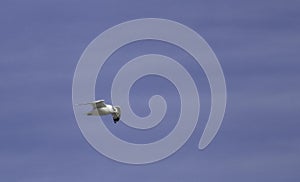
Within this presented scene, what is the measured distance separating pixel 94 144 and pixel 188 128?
451 inches

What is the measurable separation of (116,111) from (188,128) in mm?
13432

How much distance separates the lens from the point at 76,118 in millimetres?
165000

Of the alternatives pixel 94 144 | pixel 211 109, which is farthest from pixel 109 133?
pixel 211 109

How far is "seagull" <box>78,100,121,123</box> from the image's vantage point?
507ft

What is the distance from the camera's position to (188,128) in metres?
168

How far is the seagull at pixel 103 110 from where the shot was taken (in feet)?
507

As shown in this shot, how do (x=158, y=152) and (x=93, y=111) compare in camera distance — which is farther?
(x=158, y=152)

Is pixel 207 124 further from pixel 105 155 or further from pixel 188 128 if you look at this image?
pixel 105 155

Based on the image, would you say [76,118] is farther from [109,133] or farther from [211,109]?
[211,109]

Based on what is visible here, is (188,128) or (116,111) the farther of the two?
(188,128)

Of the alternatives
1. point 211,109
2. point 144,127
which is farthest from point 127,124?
point 211,109

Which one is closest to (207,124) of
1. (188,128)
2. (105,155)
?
(188,128)

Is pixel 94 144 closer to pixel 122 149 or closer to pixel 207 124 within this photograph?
pixel 122 149

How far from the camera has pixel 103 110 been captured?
512 ft
